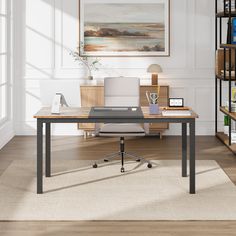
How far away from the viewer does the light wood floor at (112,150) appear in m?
4.00

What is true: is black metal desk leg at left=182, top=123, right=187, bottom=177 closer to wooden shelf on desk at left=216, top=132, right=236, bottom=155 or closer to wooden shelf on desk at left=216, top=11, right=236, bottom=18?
wooden shelf on desk at left=216, top=132, right=236, bottom=155

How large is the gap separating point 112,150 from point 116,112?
6.97 ft

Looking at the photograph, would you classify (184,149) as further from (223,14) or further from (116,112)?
(223,14)

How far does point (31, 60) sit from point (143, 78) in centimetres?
167

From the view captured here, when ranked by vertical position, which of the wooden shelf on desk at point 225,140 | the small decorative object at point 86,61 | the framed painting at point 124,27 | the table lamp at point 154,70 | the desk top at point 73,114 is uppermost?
the framed painting at point 124,27

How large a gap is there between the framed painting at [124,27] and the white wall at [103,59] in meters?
0.11

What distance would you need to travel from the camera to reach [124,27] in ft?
28.1

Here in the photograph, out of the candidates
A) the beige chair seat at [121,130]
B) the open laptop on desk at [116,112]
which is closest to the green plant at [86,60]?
the beige chair seat at [121,130]

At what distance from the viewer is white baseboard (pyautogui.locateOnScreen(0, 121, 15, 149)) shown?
25.1 feet

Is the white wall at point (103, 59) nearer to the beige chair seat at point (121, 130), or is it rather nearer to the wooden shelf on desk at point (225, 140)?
the wooden shelf on desk at point (225, 140)

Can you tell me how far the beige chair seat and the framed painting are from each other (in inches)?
104

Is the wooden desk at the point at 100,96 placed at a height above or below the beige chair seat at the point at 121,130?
above

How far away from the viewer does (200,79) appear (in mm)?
8609

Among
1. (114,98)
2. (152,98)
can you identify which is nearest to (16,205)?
(152,98)
